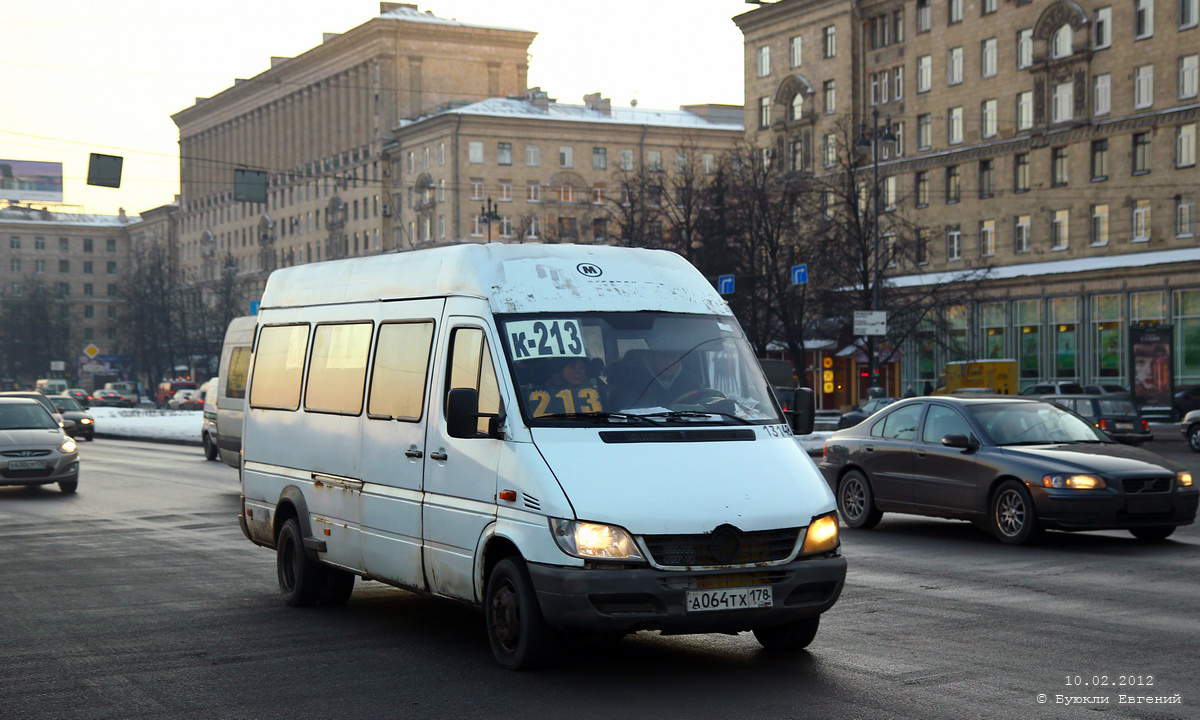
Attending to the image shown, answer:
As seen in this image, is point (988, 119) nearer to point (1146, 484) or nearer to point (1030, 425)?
point (1030, 425)

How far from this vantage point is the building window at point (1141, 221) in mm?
56344

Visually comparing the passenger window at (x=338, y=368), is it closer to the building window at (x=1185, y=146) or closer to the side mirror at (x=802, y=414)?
the side mirror at (x=802, y=414)

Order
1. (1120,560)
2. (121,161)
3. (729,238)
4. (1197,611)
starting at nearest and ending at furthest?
(1197,611) < (1120,560) < (121,161) < (729,238)

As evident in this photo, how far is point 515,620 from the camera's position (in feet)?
26.6

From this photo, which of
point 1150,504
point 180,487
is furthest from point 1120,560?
point 180,487

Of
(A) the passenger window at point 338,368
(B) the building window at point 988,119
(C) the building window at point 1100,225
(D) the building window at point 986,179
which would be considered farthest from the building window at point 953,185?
(A) the passenger window at point 338,368

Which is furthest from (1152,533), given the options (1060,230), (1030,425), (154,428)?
(1060,230)

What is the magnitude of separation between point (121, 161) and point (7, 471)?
37.6 feet

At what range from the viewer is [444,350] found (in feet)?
30.2

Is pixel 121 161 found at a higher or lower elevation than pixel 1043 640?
higher

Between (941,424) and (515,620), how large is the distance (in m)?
8.71

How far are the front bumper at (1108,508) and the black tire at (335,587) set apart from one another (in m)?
6.79

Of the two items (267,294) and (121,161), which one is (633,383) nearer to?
(267,294)

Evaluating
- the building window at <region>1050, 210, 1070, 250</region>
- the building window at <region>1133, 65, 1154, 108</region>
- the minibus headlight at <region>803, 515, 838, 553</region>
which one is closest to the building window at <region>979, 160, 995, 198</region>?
the building window at <region>1050, 210, 1070, 250</region>
